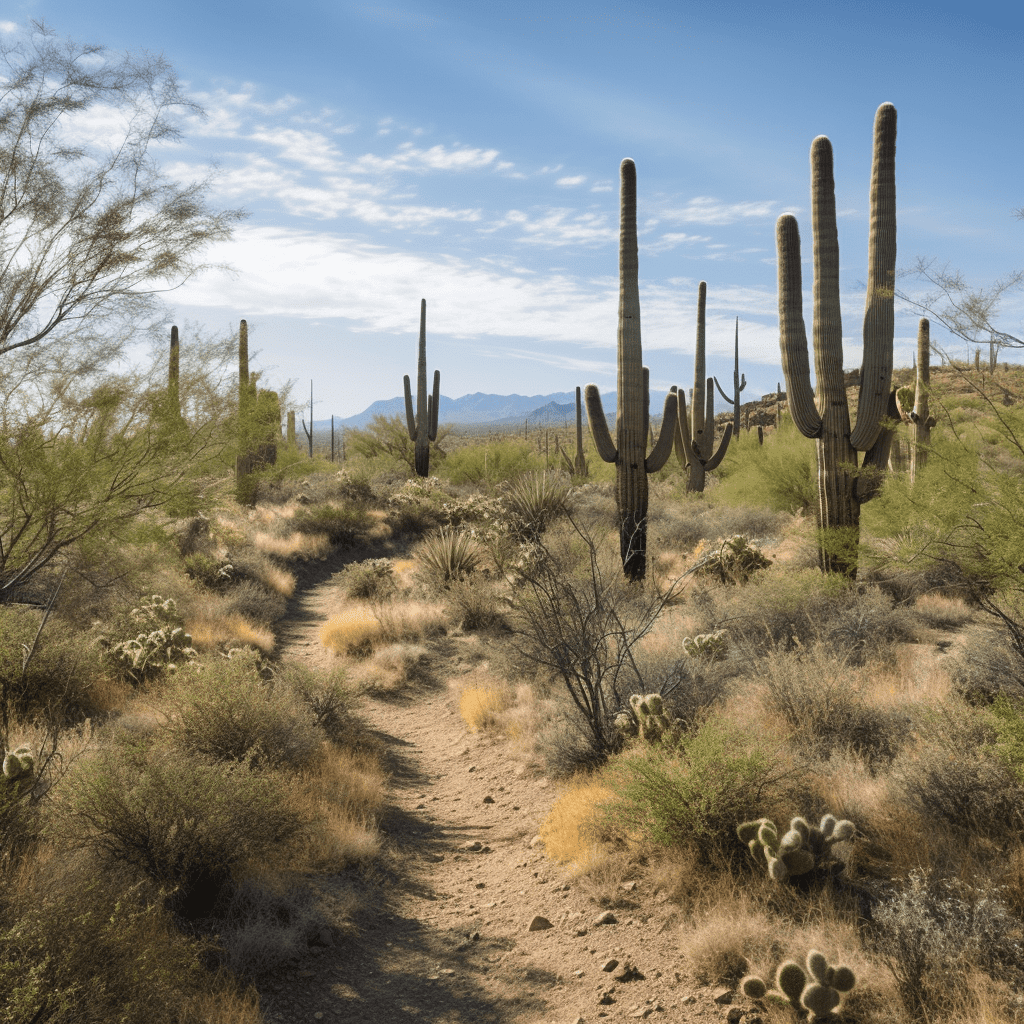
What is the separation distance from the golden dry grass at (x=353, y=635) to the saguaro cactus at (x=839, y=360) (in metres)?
6.30

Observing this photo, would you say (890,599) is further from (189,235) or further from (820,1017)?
(189,235)

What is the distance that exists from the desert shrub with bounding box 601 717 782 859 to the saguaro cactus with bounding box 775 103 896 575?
4.62m

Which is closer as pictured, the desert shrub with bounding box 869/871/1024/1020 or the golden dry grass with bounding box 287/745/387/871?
the desert shrub with bounding box 869/871/1024/1020

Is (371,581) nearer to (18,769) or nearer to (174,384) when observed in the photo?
(174,384)

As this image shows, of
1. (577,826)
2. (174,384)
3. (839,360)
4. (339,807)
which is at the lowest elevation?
(339,807)

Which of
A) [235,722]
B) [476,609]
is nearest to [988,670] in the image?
[235,722]

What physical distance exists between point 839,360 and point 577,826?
7.05m

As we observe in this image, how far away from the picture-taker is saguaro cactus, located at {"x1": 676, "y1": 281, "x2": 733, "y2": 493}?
18.6m

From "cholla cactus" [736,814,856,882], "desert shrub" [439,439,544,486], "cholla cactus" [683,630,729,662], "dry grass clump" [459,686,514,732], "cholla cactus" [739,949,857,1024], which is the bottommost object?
"dry grass clump" [459,686,514,732]

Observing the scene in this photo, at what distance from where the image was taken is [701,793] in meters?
4.34

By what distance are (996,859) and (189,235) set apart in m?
9.00

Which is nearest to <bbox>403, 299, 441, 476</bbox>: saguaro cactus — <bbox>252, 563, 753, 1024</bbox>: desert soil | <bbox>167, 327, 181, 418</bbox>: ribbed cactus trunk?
<bbox>167, 327, 181, 418</bbox>: ribbed cactus trunk

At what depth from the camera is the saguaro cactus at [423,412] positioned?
80.0ft

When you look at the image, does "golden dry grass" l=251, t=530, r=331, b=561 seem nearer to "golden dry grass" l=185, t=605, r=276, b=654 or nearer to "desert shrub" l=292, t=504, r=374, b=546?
"desert shrub" l=292, t=504, r=374, b=546
